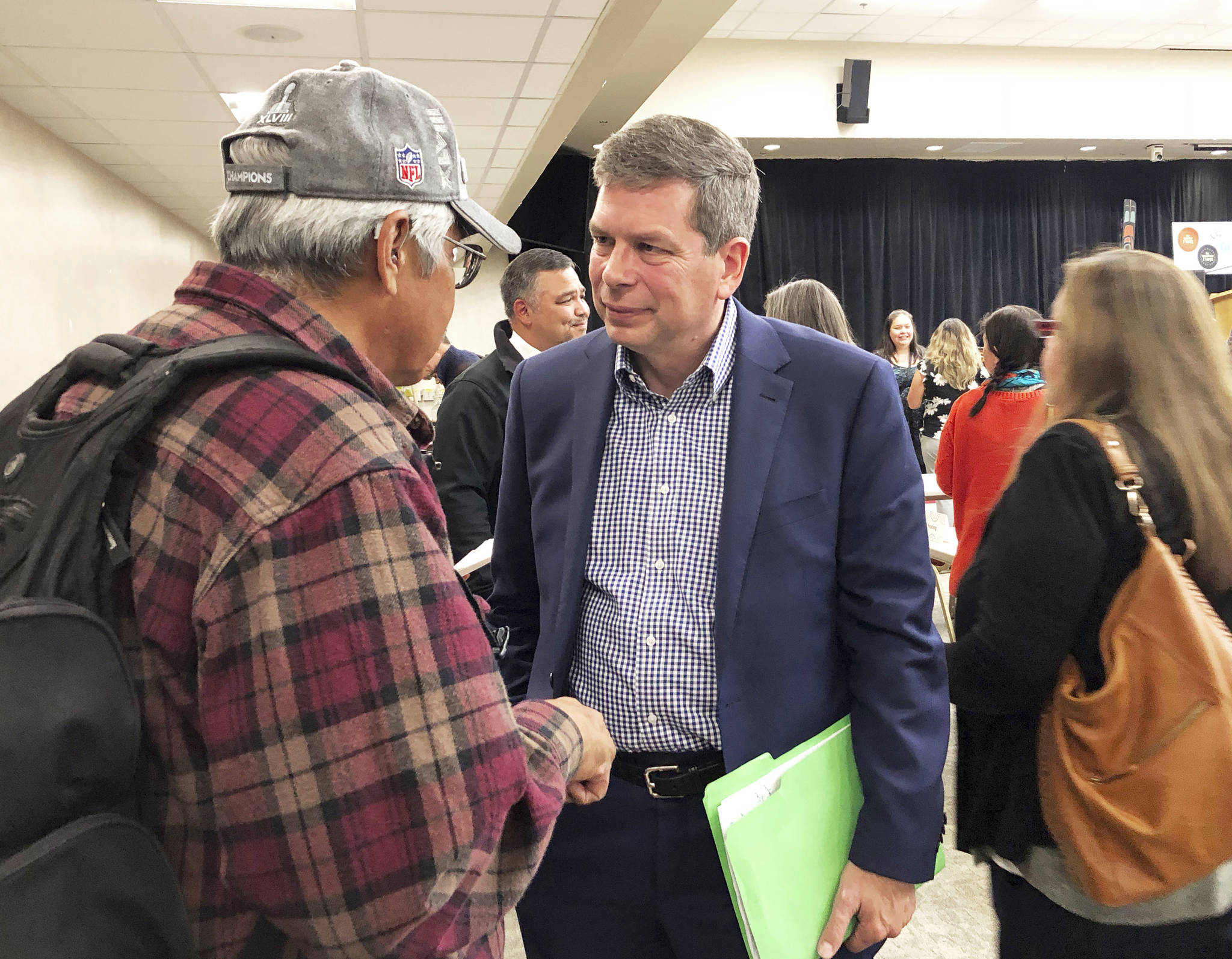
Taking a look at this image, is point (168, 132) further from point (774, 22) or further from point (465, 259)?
point (465, 259)

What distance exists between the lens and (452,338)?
11.7 m

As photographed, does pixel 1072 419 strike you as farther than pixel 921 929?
No

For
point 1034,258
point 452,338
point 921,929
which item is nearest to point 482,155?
point 452,338

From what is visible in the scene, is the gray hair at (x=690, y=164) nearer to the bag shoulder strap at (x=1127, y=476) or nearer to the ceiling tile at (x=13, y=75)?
the bag shoulder strap at (x=1127, y=476)

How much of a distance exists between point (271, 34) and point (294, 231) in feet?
14.3

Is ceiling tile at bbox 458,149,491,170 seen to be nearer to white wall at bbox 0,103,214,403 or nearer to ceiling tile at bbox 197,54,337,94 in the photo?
ceiling tile at bbox 197,54,337,94

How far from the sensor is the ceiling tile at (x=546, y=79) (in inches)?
201

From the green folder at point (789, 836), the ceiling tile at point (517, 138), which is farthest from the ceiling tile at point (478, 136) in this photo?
the green folder at point (789, 836)

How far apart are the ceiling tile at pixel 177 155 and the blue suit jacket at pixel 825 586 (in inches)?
243

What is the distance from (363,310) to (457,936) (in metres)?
0.56

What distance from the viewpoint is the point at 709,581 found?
1.22m

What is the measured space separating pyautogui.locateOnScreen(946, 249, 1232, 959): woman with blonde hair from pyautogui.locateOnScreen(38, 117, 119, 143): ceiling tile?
630 centimetres

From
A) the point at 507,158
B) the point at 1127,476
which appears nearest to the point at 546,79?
the point at 507,158

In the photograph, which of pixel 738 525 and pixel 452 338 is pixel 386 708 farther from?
pixel 452 338
